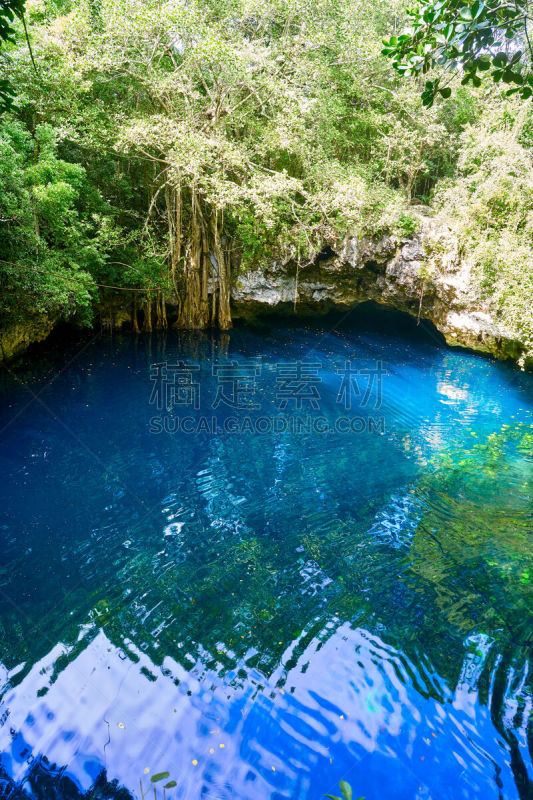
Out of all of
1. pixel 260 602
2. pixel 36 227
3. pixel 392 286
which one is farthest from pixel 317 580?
pixel 392 286

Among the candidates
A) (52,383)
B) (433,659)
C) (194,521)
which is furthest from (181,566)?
(52,383)

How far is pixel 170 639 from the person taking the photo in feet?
13.9

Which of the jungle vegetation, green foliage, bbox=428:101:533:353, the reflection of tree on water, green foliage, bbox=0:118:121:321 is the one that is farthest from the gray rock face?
the reflection of tree on water

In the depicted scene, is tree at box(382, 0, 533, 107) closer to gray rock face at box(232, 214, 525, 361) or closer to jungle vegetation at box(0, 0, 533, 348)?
jungle vegetation at box(0, 0, 533, 348)

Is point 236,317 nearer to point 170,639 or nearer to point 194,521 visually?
point 194,521

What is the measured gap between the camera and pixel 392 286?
51.2ft

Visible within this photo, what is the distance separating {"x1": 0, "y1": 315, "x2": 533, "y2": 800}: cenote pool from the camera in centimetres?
333

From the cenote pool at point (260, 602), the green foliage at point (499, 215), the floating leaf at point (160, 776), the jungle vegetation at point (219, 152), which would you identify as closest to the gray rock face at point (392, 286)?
the jungle vegetation at point (219, 152)

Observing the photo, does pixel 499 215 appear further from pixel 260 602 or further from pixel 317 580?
pixel 260 602

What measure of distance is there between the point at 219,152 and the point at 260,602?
11052mm

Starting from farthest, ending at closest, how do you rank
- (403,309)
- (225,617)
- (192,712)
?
(403,309) < (225,617) < (192,712)

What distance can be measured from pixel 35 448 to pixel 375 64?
48.4 ft

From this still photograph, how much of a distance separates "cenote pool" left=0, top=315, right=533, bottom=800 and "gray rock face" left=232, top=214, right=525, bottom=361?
5.01 metres

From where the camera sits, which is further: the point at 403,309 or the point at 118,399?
the point at 403,309
